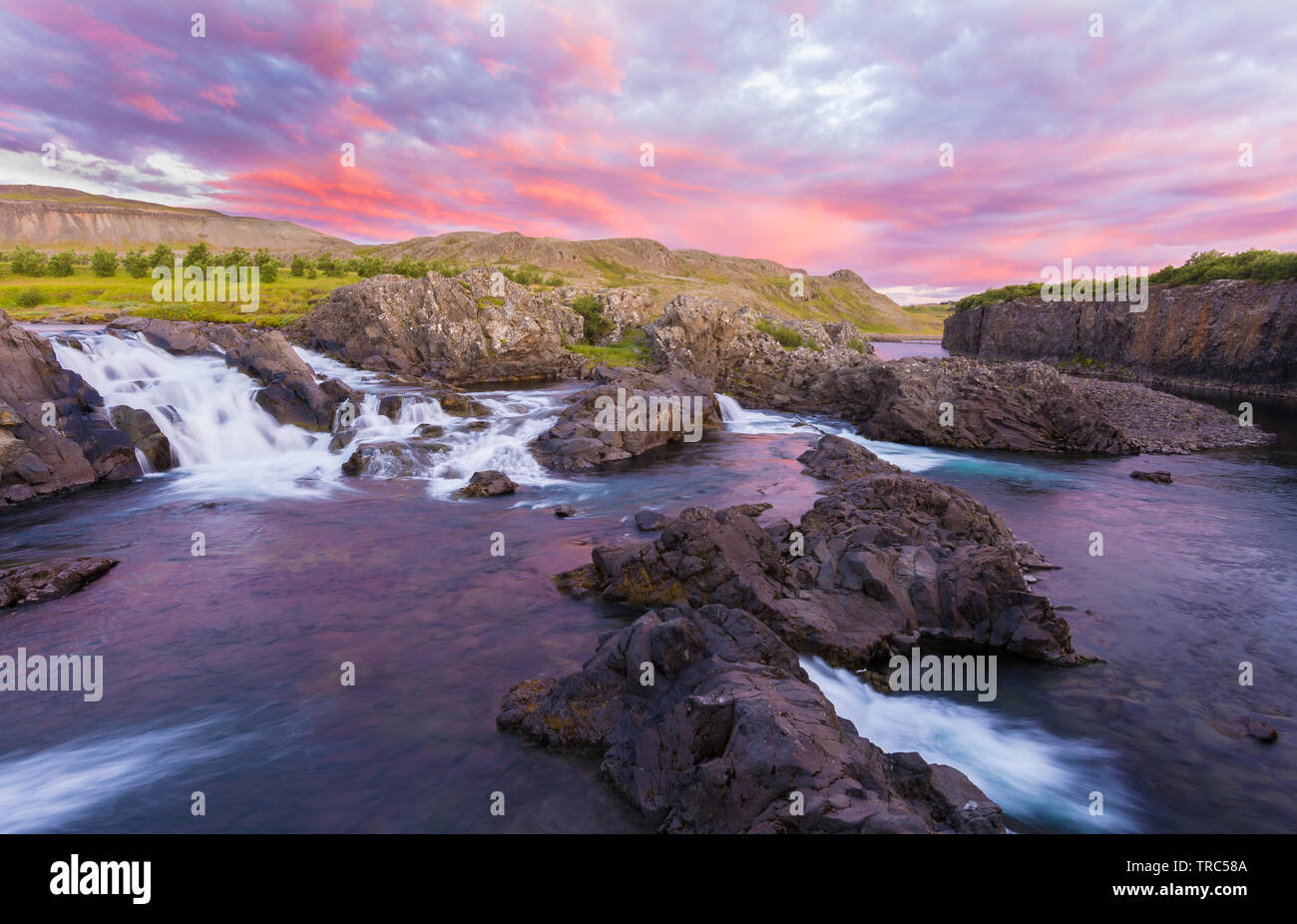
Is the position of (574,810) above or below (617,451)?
below

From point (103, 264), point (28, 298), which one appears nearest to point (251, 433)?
point (28, 298)

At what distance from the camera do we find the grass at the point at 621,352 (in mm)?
65562

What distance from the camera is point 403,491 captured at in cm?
2828

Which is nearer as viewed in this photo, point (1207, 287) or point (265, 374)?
point (265, 374)

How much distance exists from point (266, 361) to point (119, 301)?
3745 cm

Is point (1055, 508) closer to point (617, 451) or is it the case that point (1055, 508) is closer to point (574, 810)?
point (617, 451)

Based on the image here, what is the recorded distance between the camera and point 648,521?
23719 millimetres

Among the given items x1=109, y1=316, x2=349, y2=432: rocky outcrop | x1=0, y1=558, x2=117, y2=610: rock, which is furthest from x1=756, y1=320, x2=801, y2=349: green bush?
x1=0, y1=558, x2=117, y2=610: rock

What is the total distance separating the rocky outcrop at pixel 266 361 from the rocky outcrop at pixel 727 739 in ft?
102

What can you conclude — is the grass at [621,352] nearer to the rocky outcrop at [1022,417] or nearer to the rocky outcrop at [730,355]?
the rocky outcrop at [730,355]

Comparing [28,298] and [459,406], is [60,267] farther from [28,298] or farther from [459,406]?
[459,406]

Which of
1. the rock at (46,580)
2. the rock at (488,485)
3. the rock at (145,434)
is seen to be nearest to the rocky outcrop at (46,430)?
the rock at (145,434)
